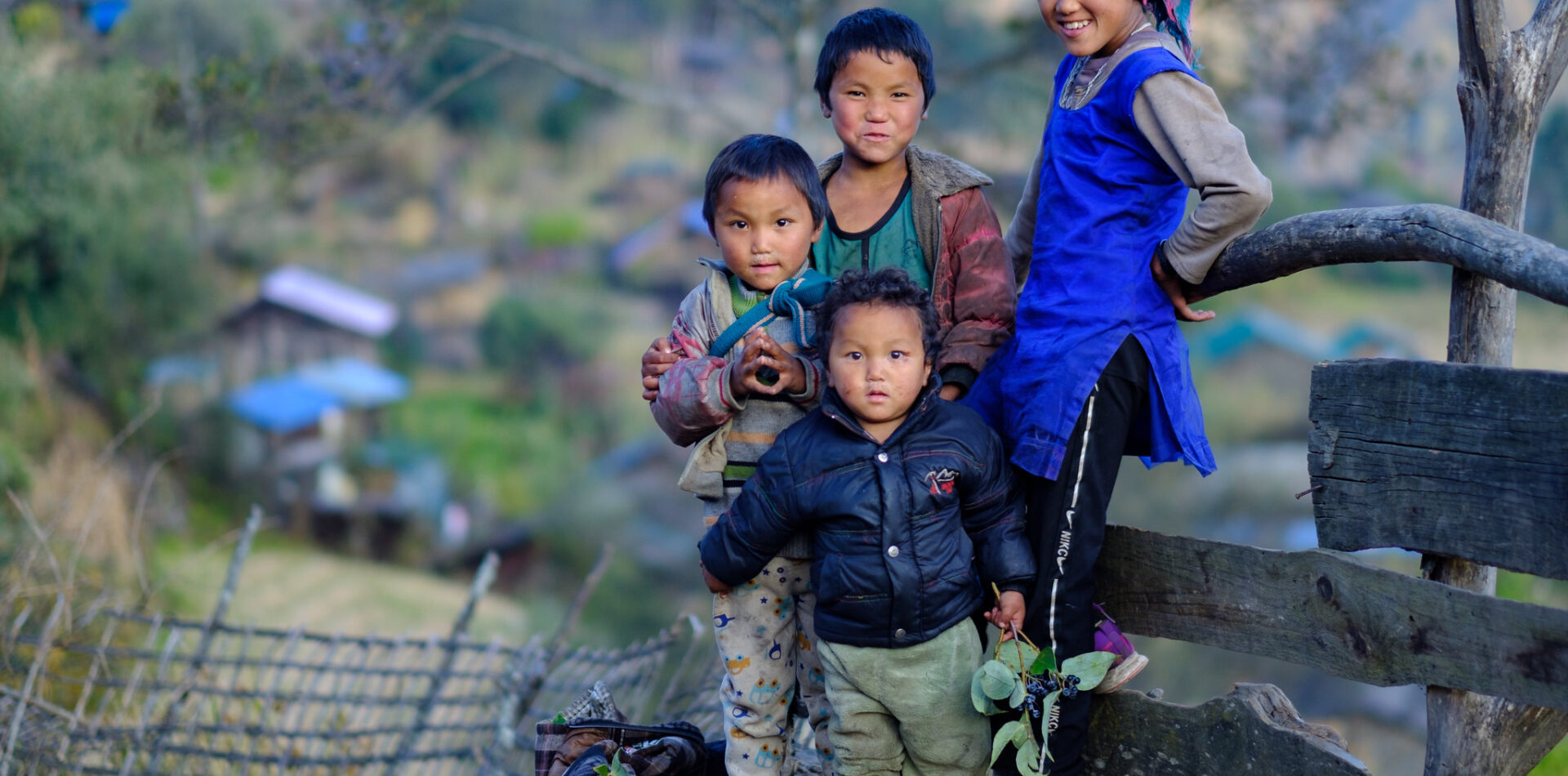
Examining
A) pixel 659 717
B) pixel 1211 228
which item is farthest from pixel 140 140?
pixel 1211 228

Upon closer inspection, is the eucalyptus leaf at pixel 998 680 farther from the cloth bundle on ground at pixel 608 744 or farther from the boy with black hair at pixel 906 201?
the cloth bundle on ground at pixel 608 744

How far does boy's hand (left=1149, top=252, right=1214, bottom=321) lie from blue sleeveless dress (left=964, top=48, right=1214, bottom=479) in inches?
0.4

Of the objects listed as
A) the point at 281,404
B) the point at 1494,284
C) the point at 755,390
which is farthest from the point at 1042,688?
the point at 281,404

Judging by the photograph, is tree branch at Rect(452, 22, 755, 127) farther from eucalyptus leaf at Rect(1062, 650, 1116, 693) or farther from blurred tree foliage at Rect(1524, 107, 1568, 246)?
blurred tree foliage at Rect(1524, 107, 1568, 246)

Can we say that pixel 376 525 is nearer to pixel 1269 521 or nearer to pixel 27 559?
pixel 1269 521

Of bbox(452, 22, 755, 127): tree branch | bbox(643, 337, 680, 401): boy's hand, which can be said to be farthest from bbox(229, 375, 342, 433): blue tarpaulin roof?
bbox(643, 337, 680, 401): boy's hand

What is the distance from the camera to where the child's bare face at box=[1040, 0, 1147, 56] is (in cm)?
202

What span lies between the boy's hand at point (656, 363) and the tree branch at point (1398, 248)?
0.91 meters

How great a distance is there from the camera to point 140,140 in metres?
10.1

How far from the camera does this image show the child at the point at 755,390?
2102 millimetres

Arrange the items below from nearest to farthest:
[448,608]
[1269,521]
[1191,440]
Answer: [1191,440] < [1269,521] < [448,608]

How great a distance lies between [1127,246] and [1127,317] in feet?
0.39

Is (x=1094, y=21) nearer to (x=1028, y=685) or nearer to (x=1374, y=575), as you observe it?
(x=1374, y=575)

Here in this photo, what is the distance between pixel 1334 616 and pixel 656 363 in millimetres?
1181
